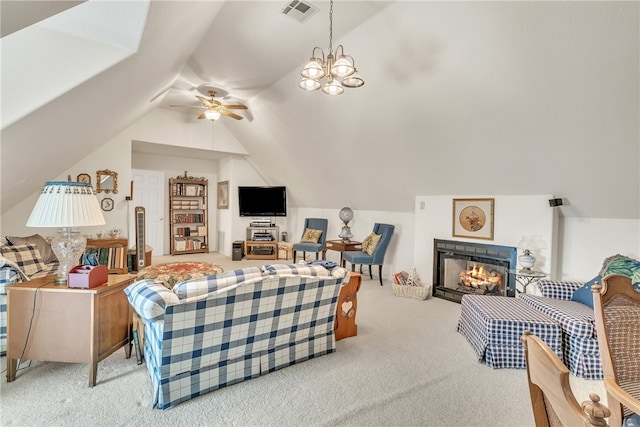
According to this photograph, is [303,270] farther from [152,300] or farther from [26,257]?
[26,257]

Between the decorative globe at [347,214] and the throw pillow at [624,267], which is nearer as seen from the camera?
the throw pillow at [624,267]

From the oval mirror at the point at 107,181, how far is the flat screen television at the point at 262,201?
8.02 ft

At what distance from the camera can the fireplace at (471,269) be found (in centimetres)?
392

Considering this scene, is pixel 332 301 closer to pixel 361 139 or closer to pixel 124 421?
pixel 124 421

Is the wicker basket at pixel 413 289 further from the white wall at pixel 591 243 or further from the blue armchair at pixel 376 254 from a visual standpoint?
the white wall at pixel 591 243

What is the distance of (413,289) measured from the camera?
4371 mm

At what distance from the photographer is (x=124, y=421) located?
179 centimetres

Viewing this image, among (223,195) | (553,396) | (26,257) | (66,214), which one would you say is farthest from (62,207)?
(223,195)

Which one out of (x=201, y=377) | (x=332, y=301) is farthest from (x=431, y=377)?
(x=201, y=377)

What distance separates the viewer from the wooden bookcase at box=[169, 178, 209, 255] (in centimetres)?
734

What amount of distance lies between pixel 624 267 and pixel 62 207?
4322 millimetres

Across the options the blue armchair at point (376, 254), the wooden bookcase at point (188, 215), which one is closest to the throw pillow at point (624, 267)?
the blue armchair at point (376, 254)

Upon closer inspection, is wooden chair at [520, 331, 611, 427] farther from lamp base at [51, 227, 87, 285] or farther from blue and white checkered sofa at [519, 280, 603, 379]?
lamp base at [51, 227, 87, 285]

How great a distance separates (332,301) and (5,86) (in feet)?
8.61
